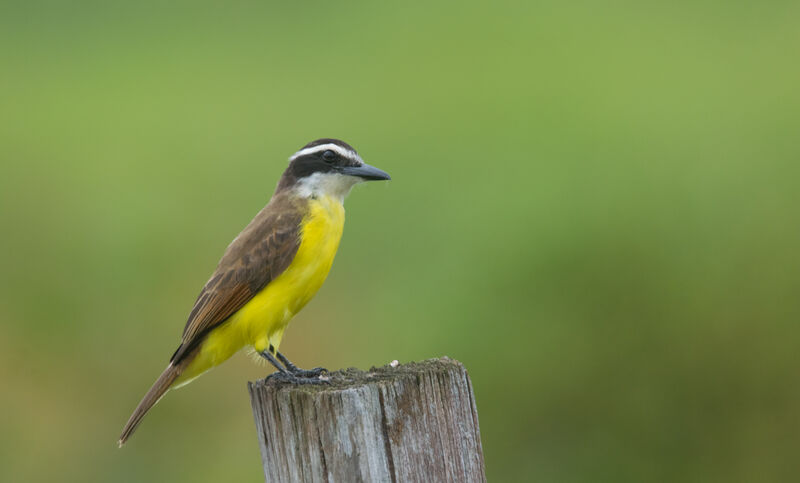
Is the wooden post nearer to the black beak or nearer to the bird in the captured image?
the bird

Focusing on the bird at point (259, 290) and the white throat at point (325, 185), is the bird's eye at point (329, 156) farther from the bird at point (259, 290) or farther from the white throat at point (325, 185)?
the bird at point (259, 290)

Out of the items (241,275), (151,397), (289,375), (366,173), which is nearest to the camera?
(289,375)

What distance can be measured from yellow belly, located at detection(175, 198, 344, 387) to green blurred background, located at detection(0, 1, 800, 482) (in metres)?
3.62

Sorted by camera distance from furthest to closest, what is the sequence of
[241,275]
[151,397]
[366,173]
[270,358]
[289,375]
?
[366,173] → [270,358] → [241,275] → [151,397] → [289,375]

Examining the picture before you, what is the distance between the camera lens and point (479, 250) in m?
11.2

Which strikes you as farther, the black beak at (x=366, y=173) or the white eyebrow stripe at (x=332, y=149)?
the white eyebrow stripe at (x=332, y=149)

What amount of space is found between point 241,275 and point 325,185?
2.93 ft

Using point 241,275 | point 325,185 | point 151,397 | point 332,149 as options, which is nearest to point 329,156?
point 332,149

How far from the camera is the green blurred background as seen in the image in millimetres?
9609

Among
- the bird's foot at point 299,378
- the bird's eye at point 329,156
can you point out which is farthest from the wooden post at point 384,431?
the bird's eye at point 329,156

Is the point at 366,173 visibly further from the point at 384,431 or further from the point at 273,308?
the point at 384,431

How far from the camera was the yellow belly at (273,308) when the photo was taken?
6082mm

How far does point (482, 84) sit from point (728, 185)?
414 centimetres

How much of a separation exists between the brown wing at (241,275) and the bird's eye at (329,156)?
0.59 metres
